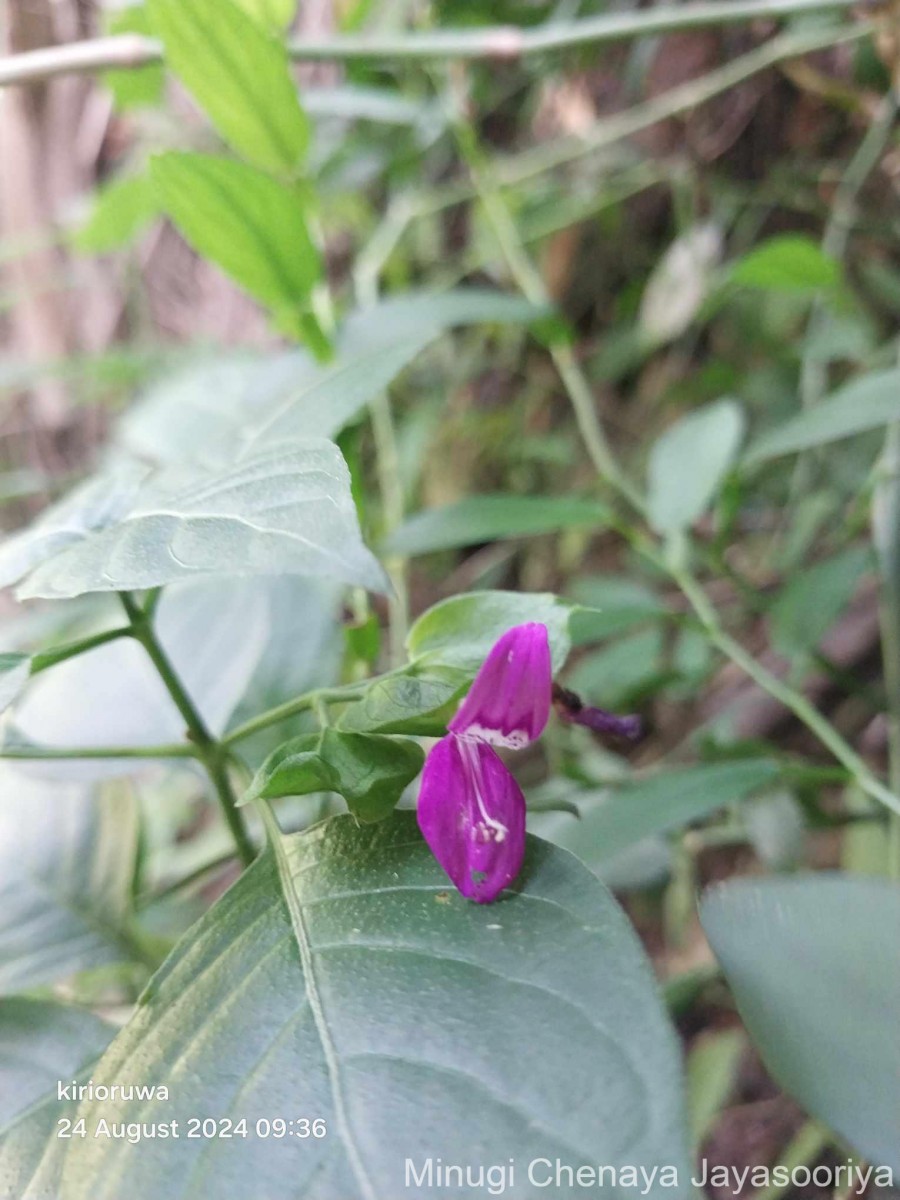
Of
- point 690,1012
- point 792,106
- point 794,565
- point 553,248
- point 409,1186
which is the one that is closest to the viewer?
point 409,1186

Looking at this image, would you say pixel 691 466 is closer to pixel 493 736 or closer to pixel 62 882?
pixel 493 736

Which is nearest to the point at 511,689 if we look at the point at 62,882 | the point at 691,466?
the point at 62,882

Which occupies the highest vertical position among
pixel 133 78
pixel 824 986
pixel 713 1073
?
pixel 133 78

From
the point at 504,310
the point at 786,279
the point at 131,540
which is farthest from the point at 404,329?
the point at 131,540

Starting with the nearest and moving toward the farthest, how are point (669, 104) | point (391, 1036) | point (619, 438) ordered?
point (391, 1036) < point (669, 104) < point (619, 438)

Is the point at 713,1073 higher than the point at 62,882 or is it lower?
lower

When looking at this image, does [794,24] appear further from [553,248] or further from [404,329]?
[404,329]

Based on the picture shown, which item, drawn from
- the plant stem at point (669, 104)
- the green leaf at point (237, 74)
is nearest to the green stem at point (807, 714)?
the green leaf at point (237, 74)

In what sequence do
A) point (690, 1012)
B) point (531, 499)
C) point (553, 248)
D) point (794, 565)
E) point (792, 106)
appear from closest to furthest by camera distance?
point (531, 499), point (690, 1012), point (794, 565), point (792, 106), point (553, 248)
